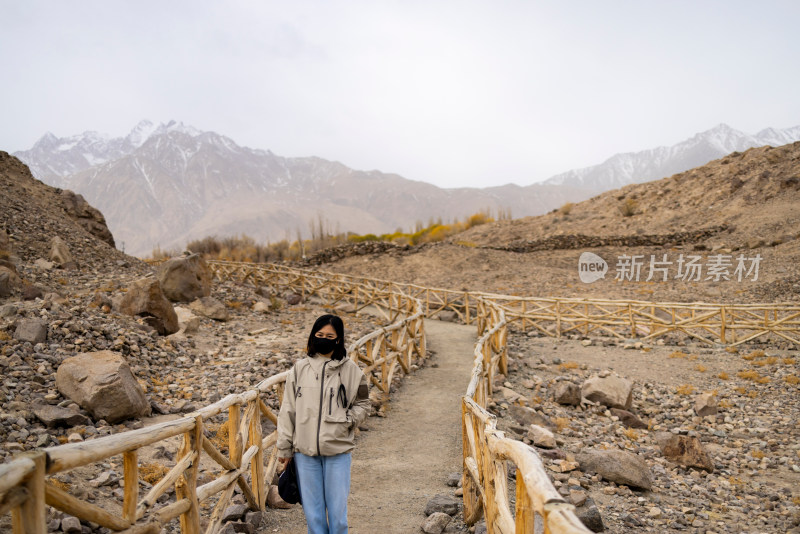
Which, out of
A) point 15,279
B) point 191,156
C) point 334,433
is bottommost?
point 334,433

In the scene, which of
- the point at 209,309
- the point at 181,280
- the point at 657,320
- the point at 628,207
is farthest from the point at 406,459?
the point at 628,207

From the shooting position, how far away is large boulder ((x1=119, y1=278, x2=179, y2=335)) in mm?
9883

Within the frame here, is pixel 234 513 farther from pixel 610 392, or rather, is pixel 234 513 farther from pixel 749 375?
pixel 749 375

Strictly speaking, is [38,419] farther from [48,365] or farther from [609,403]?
[609,403]

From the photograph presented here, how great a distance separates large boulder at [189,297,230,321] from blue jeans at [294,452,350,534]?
1051 cm

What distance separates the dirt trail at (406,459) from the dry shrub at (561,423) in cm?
162

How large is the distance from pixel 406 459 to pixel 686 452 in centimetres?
395

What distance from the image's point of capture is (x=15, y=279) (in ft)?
31.3

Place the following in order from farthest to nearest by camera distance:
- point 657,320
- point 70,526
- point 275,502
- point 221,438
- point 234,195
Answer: point 234,195 → point 657,320 → point 221,438 → point 275,502 → point 70,526

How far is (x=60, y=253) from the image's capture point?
12.7m

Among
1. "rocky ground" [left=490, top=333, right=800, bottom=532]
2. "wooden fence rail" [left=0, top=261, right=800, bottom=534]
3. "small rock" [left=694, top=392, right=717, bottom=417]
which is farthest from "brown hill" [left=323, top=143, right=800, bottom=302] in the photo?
"wooden fence rail" [left=0, top=261, right=800, bottom=534]

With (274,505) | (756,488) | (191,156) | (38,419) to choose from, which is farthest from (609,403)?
(191,156)

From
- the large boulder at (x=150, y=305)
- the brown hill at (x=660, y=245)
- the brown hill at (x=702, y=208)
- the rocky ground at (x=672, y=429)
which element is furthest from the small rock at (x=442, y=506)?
the brown hill at (x=702, y=208)

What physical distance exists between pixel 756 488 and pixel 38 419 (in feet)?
27.9
